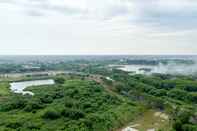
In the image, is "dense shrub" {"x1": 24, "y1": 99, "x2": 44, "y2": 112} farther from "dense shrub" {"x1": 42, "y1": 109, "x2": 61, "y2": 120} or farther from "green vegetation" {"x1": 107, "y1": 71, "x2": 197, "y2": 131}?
"green vegetation" {"x1": 107, "y1": 71, "x2": 197, "y2": 131}

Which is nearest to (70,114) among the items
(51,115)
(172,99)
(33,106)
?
(51,115)

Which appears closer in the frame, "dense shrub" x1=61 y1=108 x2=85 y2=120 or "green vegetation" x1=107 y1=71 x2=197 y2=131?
"green vegetation" x1=107 y1=71 x2=197 y2=131

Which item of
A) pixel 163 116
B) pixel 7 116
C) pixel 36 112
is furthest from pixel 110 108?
pixel 7 116

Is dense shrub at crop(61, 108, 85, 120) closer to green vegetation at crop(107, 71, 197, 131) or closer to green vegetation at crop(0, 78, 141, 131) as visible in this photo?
green vegetation at crop(0, 78, 141, 131)

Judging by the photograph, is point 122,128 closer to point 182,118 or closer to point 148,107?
point 182,118

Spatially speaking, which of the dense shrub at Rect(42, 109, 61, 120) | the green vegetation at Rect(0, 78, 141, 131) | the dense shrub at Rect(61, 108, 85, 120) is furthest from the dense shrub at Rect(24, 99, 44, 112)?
the dense shrub at Rect(61, 108, 85, 120)

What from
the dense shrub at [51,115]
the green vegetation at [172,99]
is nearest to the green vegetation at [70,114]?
the dense shrub at [51,115]

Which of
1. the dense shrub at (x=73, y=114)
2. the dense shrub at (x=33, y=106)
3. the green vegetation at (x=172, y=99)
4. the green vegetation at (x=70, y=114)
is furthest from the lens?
the dense shrub at (x=33, y=106)

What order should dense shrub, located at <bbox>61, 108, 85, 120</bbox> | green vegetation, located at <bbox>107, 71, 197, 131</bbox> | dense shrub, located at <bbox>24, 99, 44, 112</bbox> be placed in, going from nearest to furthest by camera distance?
green vegetation, located at <bbox>107, 71, 197, 131</bbox> → dense shrub, located at <bbox>61, 108, 85, 120</bbox> → dense shrub, located at <bbox>24, 99, 44, 112</bbox>

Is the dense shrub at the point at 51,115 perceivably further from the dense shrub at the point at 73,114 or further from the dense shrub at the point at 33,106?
the dense shrub at the point at 33,106

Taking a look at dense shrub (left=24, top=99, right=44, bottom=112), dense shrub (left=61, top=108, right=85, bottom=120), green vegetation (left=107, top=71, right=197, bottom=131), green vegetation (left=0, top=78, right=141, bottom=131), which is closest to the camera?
green vegetation (left=0, top=78, right=141, bottom=131)

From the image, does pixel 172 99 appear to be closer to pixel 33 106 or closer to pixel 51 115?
pixel 51 115

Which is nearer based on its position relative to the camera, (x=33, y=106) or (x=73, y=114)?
(x=73, y=114)
